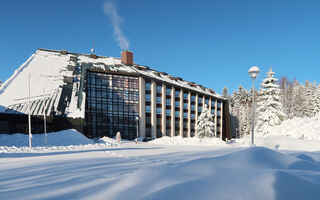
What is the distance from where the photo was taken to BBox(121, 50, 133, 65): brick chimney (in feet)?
142

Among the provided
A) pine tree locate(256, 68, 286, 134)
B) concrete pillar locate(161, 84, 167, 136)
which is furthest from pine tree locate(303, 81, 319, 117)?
concrete pillar locate(161, 84, 167, 136)

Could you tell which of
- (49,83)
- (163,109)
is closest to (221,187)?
(49,83)

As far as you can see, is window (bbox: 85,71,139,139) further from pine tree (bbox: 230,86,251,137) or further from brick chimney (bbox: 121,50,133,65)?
pine tree (bbox: 230,86,251,137)

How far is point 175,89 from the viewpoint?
4222 cm

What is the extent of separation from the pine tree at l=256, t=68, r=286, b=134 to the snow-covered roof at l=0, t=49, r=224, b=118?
22.4 m

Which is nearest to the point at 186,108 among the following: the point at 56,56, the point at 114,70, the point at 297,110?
the point at 114,70

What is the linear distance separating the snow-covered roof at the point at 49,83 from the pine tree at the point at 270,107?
22424 mm

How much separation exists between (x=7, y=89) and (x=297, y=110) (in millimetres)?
72433

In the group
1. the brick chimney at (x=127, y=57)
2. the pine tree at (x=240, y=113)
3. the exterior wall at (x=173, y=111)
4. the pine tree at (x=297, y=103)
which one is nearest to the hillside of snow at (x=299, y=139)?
the exterior wall at (x=173, y=111)

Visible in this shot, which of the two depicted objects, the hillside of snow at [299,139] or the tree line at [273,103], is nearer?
the hillside of snow at [299,139]

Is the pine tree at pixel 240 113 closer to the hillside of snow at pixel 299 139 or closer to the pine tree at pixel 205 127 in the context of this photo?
the pine tree at pixel 205 127

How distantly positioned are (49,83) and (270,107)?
130ft

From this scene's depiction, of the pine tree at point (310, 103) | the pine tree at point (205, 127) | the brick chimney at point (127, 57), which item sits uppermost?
the brick chimney at point (127, 57)

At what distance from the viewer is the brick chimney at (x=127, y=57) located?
43175 mm
